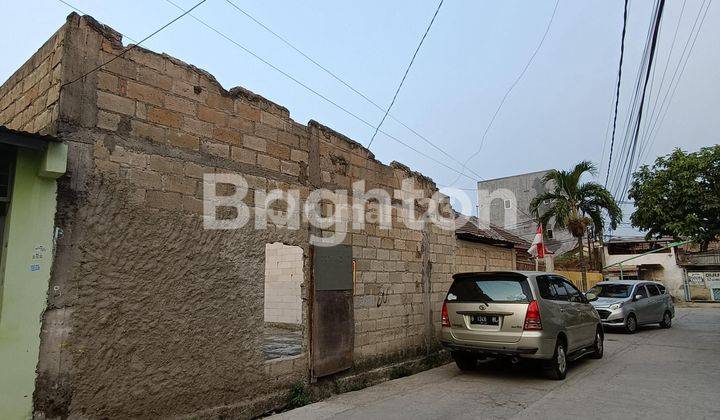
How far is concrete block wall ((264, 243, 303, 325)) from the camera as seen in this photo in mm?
11227

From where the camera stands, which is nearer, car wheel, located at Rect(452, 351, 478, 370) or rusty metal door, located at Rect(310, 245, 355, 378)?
rusty metal door, located at Rect(310, 245, 355, 378)

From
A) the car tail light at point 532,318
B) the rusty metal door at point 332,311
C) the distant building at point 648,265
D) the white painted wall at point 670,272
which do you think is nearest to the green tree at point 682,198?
the distant building at point 648,265

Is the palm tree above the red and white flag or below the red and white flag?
above

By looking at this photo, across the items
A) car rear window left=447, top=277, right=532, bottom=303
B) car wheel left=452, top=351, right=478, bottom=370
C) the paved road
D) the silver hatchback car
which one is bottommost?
the paved road

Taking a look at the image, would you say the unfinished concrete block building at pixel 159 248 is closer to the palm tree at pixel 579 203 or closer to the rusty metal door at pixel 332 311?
the rusty metal door at pixel 332 311

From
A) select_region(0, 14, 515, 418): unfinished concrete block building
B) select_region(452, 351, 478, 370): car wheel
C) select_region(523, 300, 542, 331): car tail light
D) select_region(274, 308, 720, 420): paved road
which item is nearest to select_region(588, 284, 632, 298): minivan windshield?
select_region(274, 308, 720, 420): paved road

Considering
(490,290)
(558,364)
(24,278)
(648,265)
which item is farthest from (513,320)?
(648,265)

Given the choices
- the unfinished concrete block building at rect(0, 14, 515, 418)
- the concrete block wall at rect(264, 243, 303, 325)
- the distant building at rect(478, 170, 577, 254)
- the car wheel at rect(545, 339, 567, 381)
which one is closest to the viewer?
the unfinished concrete block building at rect(0, 14, 515, 418)

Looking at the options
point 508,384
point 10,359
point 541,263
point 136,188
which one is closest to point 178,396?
point 10,359

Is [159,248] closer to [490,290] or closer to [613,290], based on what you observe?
[490,290]

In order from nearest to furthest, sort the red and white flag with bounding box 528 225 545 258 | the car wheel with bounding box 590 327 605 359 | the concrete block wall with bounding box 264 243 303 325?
the car wheel with bounding box 590 327 605 359 → the concrete block wall with bounding box 264 243 303 325 → the red and white flag with bounding box 528 225 545 258

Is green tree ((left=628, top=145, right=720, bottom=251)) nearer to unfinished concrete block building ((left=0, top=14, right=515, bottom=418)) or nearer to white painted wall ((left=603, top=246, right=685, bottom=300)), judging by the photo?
white painted wall ((left=603, top=246, right=685, bottom=300))

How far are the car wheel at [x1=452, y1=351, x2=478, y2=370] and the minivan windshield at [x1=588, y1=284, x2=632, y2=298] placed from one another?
7586 millimetres

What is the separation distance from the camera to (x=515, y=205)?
130 ft
